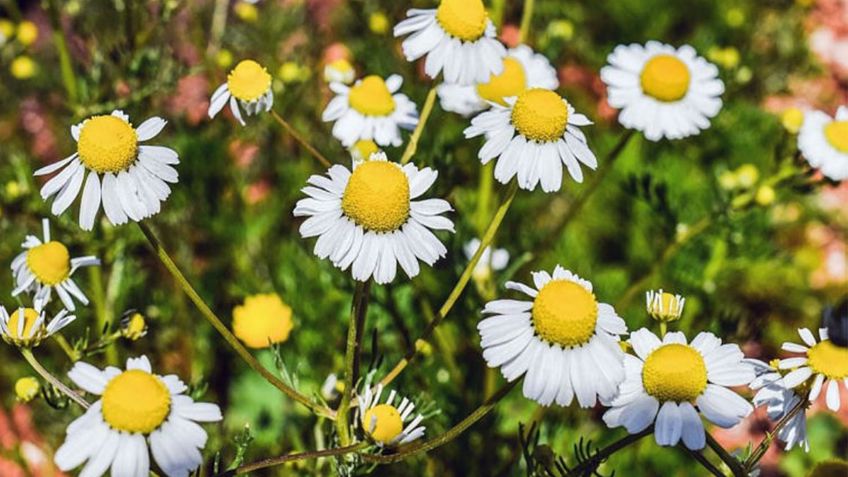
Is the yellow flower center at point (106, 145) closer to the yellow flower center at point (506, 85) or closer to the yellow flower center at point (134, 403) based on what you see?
the yellow flower center at point (134, 403)

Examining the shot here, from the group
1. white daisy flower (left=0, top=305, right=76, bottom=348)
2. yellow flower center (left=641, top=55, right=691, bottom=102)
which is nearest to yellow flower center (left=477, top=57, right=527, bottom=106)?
yellow flower center (left=641, top=55, right=691, bottom=102)

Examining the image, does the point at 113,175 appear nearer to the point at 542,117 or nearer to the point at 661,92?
the point at 542,117

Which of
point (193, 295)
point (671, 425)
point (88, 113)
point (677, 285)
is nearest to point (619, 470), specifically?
point (677, 285)

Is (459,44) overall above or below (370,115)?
above

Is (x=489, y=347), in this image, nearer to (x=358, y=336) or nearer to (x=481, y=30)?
(x=358, y=336)

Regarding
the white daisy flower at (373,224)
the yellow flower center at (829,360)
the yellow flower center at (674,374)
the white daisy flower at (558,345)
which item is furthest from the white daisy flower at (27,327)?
the yellow flower center at (829,360)

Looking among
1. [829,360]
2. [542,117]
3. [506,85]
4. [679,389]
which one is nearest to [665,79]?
[506,85]
